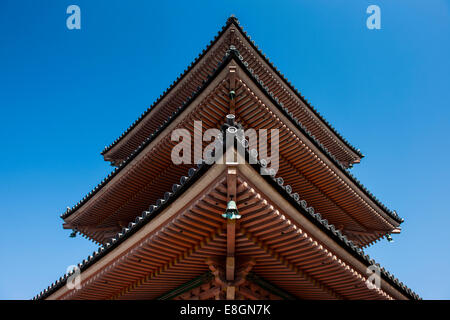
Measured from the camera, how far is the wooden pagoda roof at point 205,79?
10.1m

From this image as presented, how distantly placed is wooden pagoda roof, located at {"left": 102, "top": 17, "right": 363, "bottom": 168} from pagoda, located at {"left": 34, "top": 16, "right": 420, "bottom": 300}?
0.16ft

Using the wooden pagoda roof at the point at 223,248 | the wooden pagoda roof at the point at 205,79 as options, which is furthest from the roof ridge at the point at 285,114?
the wooden pagoda roof at the point at 223,248

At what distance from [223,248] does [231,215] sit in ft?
4.76

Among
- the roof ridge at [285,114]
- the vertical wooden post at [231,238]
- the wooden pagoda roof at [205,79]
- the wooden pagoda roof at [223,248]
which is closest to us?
the vertical wooden post at [231,238]

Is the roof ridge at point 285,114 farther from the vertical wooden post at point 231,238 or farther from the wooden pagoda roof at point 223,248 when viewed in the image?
the vertical wooden post at point 231,238

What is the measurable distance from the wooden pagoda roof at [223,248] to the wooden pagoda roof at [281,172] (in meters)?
3.07

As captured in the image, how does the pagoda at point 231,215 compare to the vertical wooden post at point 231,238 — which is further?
the pagoda at point 231,215

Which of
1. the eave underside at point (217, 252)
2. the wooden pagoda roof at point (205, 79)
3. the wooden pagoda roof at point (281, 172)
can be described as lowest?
the eave underside at point (217, 252)

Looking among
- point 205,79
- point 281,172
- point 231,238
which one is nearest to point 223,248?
point 231,238

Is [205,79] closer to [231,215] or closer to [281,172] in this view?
[281,172]

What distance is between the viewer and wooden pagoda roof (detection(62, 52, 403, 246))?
7855mm

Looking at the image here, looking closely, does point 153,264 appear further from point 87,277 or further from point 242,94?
point 242,94

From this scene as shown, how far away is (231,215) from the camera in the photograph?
4418 mm
